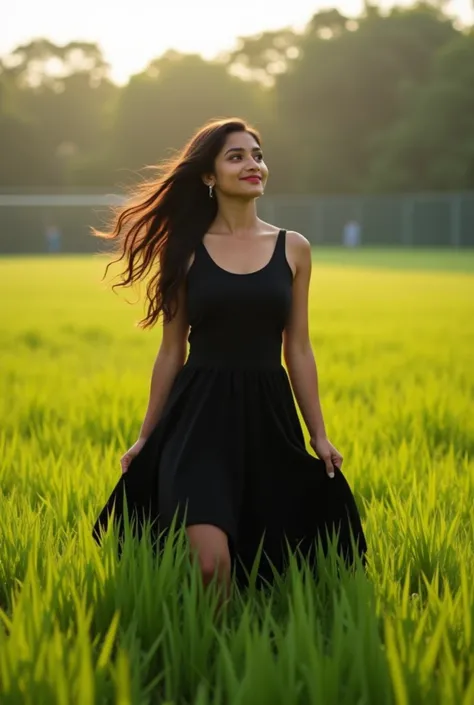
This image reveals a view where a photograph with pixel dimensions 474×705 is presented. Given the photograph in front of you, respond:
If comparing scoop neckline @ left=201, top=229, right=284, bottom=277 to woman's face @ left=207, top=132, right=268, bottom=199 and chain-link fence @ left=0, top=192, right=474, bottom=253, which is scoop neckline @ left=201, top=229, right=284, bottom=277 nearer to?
woman's face @ left=207, top=132, right=268, bottom=199

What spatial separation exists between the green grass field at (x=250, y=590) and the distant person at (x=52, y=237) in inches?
1293

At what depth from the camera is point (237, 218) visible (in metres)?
3.20

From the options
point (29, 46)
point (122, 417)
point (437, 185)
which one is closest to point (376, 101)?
point (437, 185)

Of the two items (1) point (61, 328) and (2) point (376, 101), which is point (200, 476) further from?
(2) point (376, 101)

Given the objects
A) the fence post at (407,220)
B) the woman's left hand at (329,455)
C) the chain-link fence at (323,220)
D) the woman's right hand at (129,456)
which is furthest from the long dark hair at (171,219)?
the fence post at (407,220)

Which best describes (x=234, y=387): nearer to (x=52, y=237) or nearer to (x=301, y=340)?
(x=301, y=340)

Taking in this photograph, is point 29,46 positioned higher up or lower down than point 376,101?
higher up

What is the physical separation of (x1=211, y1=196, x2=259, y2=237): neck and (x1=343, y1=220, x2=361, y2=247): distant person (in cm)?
3985

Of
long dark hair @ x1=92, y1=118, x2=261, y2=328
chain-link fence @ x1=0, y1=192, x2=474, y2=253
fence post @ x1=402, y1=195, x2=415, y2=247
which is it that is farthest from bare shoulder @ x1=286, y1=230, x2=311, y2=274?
fence post @ x1=402, y1=195, x2=415, y2=247

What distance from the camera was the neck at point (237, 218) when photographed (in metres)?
3.19

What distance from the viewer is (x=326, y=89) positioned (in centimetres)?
5359

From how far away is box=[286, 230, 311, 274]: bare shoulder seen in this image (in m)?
3.15

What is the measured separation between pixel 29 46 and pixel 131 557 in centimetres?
7658

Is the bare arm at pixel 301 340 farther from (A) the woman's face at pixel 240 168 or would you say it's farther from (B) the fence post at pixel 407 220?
(B) the fence post at pixel 407 220
